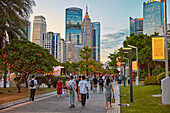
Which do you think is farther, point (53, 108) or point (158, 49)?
point (158, 49)

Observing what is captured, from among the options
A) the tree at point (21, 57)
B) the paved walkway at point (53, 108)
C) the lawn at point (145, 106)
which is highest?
the tree at point (21, 57)

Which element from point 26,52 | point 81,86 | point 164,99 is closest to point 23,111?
point 81,86

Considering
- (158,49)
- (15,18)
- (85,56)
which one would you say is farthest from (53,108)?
(85,56)

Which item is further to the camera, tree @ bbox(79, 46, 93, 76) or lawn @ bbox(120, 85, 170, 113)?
tree @ bbox(79, 46, 93, 76)

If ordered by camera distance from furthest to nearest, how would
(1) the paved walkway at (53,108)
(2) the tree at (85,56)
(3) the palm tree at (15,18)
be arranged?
(2) the tree at (85,56)
(3) the palm tree at (15,18)
(1) the paved walkway at (53,108)

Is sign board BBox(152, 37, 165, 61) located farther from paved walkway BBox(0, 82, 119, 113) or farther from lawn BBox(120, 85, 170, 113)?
paved walkway BBox(0, 82, 119, 113)

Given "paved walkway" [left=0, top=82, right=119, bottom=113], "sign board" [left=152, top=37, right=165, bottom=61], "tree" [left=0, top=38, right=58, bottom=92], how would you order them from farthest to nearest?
"tree" [left=0, top=38, right=58, bottom=92] → "sign board" [left=152, top=37, right=165, bottom=61] → "paved walkway" [left=0, top=82, right=119, bottom=113]

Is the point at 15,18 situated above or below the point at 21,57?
above

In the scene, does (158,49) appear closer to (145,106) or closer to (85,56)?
(145,106)

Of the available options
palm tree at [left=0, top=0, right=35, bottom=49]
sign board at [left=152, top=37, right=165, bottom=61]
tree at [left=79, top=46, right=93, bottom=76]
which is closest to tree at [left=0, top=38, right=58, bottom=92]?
palm tree at [left=0, top=0, right=35, bottom=49]

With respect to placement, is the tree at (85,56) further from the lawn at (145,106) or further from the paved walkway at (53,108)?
the paved walkway at (53,108)

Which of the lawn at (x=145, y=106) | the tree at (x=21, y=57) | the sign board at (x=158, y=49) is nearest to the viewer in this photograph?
the lawn at (x=145, y=106)

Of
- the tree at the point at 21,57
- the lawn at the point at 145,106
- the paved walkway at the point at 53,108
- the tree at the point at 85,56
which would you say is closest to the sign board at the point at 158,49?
the lawn at the point at 145,106

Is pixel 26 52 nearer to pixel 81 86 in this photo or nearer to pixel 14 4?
pixel 14 4
